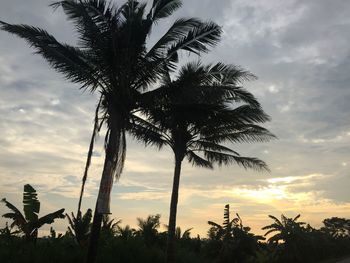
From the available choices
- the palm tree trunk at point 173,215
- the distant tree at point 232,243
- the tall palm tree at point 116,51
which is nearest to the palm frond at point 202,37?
the tall palm tree at point 116,51

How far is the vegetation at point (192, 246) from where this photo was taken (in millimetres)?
15242

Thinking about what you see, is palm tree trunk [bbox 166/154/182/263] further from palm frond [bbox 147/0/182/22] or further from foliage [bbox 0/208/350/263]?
palm frond [bbox 147/0/182/22]

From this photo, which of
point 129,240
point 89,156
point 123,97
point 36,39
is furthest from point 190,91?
point 129,240

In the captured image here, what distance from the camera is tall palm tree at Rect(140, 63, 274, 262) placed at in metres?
14.5

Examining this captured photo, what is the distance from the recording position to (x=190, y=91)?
1448 centimetres

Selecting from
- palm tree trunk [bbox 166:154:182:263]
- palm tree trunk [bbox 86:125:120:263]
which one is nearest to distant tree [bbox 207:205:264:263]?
palm tree trunk [bbox 166:154:182:263]

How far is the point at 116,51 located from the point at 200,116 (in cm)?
408

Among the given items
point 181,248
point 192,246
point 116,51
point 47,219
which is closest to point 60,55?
point 116,51

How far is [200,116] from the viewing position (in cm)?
1556

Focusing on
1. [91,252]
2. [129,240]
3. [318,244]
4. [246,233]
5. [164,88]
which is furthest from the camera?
[318,244]

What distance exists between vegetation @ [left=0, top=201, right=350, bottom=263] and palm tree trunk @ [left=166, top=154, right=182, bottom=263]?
2.88 ft

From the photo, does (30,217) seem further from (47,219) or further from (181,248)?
(181,248)

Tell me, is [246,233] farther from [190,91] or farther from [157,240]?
[190,91]

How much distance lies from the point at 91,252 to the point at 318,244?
684 inches
